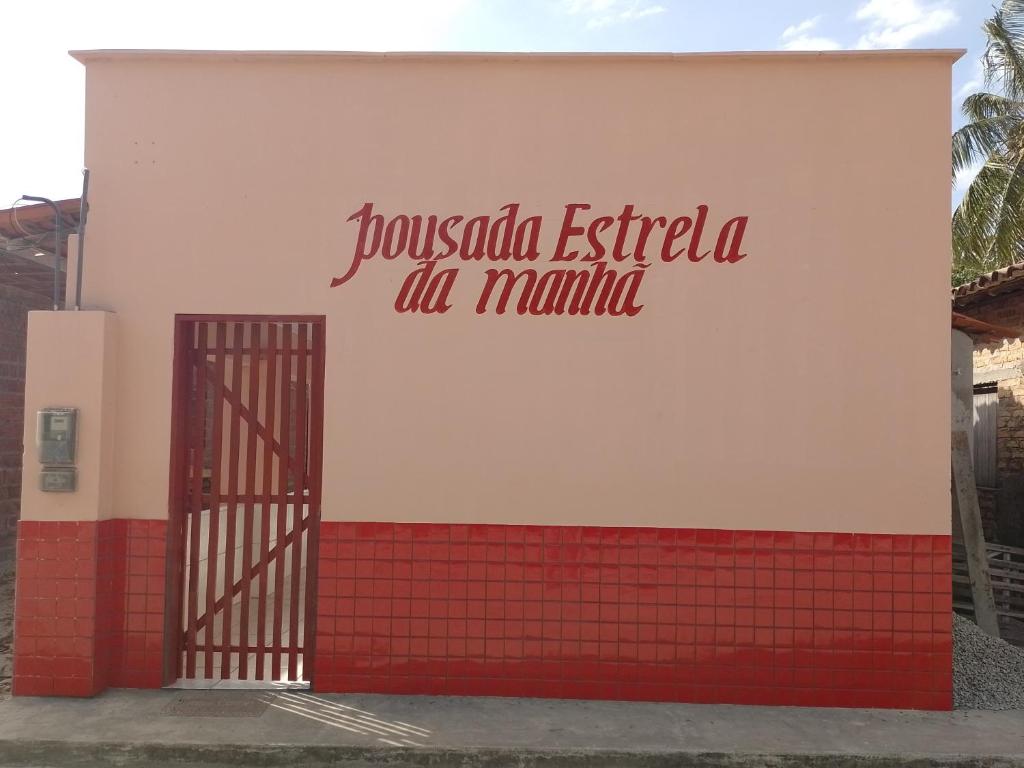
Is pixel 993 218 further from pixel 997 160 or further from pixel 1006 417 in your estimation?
pixel 1006 417

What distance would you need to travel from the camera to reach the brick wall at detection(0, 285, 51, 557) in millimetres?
8945

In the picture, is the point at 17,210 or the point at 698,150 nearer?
the point at 698,150

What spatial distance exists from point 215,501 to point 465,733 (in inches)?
93.0

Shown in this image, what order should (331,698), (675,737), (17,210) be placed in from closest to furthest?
1. (675,737)
2. (331,698)
3. (17,210)

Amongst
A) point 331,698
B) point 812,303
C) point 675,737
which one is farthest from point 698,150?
point 331,698

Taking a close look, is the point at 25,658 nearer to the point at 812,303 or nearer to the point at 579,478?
the point at 579,478

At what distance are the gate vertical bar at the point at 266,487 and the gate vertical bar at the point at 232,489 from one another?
194 millimetres

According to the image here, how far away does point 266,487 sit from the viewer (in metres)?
5.62

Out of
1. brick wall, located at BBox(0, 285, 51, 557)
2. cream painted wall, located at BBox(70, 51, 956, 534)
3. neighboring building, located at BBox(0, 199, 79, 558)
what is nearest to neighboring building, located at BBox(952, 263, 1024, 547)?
cream painted wall, located at BBox(70, 51, 956, 534)

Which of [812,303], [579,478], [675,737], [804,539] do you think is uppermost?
[812,303]

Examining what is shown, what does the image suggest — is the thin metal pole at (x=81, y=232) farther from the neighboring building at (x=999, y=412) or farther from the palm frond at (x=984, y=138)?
the palm frond at (x=984, y=138)

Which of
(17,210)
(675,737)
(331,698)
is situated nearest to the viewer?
(675,737)

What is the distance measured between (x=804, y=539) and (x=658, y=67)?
335cm

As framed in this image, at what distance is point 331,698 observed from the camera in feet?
17.5
